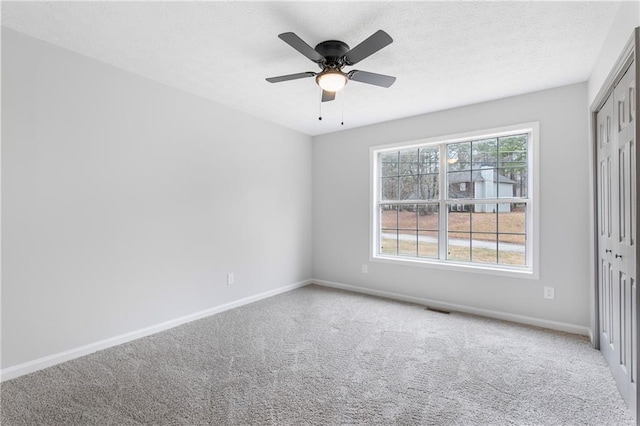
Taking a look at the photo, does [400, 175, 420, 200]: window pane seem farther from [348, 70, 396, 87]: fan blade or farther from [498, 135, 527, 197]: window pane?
[348, 70, 396, 87]: fan blade

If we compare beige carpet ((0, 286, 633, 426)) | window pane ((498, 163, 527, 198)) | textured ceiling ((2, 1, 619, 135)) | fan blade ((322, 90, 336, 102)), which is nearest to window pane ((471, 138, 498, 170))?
window pane ((498, 163, 527, 198))

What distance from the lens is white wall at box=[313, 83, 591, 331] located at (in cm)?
300

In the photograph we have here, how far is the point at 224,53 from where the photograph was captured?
2465 millimetres

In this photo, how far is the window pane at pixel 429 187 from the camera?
4008 millimetres

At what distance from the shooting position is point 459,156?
12.5ft

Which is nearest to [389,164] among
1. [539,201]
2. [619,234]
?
[539,201]

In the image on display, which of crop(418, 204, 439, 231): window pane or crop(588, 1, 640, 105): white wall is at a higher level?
crop(588, 1, 640, 105): white wall

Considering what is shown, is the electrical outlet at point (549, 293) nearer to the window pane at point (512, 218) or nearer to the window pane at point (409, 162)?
the window pane at point (512, 218)

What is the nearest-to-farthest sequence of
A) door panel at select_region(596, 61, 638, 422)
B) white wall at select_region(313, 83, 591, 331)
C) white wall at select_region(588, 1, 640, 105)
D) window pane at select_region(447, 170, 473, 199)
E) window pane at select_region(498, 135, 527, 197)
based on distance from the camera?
white wall at select_region(588, 1, 640, 105) < door panel at select_region(596, 61, 638, 422) < white wall at select_region(313, 83, 591, 331) < window pane at select_region(498, 135, 527, 197) < window pane at select_region(447, 170, 473, 199)

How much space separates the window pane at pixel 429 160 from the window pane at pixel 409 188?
15 cm

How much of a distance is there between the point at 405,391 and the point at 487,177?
8.65 feet

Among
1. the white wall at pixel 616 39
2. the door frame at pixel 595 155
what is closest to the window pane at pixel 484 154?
the door frame at pixel 595 155

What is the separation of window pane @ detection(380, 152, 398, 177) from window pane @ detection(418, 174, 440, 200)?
0.42m

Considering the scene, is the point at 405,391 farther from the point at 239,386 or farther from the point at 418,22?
the point at 418,22
